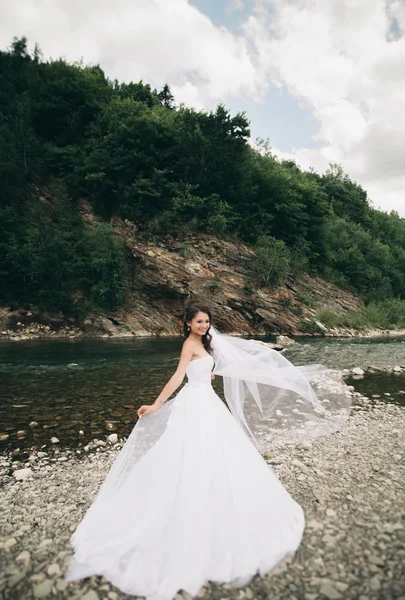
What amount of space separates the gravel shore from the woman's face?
2.01m

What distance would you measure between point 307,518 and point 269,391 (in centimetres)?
167

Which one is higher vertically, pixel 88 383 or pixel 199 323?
pixel 199 323

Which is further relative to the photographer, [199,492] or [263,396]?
[263,396]

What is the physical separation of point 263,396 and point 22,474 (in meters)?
4.06

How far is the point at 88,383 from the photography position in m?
11.4

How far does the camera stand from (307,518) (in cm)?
405

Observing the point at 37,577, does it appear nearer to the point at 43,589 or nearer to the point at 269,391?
the point at 43,589

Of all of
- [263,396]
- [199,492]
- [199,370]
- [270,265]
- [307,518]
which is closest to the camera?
[199,492]

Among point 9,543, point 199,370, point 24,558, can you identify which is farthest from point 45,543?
point 199,370

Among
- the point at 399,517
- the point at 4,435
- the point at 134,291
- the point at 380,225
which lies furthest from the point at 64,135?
the point at 380,225

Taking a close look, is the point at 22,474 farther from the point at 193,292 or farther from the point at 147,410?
the point at 193,292

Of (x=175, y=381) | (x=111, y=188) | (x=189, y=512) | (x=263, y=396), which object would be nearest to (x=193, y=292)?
(x=111, y=188)

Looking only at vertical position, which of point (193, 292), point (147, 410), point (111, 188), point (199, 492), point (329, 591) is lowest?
point (329, 591)

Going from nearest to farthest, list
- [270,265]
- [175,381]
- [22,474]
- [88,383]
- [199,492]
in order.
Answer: [199,492] → [175,381] → [22,474] → [88,383] → [270,265]
